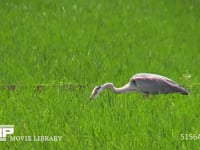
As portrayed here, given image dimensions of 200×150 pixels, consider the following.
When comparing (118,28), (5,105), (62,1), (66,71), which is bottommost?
(5,105)

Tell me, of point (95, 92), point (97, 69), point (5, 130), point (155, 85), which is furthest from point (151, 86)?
point (5, 130)

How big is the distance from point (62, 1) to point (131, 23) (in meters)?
1.91

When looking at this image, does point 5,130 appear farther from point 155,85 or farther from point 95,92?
point 155,85

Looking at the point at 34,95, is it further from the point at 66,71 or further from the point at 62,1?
the point at 62,1

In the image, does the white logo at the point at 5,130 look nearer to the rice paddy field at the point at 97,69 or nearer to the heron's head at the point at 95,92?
the rice paddy field at the point at 97,69

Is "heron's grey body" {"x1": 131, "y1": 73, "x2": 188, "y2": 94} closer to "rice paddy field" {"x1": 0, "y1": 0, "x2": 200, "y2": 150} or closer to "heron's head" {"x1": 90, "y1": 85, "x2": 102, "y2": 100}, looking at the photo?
"rice paddy field" {"x1": 0, "y1": 0, "x2": 200, "y2": 150}

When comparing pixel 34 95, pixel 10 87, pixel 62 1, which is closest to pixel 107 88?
pixel 34 95

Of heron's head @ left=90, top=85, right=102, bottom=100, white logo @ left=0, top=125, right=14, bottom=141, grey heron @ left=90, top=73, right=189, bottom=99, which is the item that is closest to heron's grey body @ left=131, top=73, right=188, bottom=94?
grey heron @ left=90, top=73, right=189, bottom=99

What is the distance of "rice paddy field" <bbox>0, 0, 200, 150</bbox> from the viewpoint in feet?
15.5

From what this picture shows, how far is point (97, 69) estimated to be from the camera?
23.4 ft

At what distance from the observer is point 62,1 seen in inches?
432

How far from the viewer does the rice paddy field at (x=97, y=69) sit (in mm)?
4734

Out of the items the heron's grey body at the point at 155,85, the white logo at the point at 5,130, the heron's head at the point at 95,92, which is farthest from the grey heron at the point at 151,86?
the white logo at the point at 5,130

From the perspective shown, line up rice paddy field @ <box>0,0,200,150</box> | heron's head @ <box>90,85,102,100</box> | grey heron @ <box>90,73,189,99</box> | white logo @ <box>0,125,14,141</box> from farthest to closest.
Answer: grey heron @ <box>90,73,189,99</box> < heron's head @ <box>90,85,102,100</box> < white logo @ <box>0,125,14,141</box> < rice paddy field @ <box>0,0,200,150</box>
